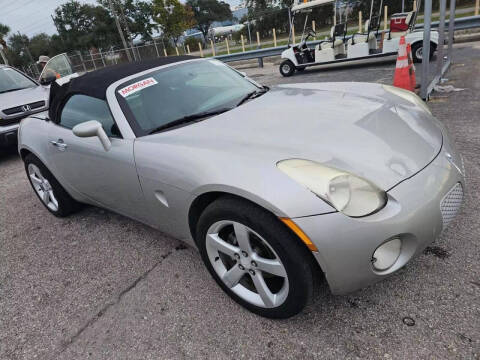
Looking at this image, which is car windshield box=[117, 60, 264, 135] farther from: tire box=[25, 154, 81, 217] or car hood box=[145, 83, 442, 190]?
tire box=[25, 154, 81, 217]

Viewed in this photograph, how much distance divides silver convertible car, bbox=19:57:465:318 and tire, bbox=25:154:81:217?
1.48 ft

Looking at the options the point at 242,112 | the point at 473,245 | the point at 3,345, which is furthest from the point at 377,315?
the point at 3,345

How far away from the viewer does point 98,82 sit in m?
2.62

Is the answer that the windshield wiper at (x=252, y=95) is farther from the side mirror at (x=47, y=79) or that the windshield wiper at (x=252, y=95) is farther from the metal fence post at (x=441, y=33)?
the side mirror at (x=47, y=79)

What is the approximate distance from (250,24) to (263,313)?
71.5 feet

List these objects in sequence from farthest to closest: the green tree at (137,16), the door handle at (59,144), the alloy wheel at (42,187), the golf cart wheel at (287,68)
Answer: the green tree at (137,16)
the golf cart wheel at (287,68)
the alloy wheel at (42,187)
the door handle at (59,144)

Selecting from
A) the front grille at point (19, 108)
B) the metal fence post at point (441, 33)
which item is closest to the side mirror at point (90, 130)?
the front grille at point (19, 108)

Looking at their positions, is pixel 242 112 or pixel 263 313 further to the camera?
pixel 242 112

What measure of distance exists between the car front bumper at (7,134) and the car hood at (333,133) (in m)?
4.88

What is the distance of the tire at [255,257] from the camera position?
157 centimetres

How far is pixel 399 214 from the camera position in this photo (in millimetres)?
1514

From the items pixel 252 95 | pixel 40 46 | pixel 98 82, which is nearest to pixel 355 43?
pixel 252 95

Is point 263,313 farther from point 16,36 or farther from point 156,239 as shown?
point 16,36

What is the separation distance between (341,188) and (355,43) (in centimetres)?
870
